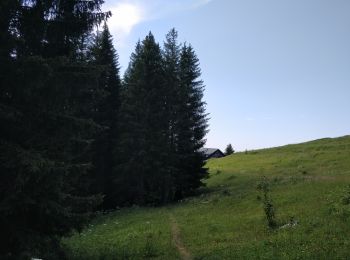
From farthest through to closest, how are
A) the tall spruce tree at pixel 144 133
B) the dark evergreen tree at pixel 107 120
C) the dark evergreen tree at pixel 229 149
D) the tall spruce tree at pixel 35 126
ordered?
the dark evergreen tree at pixel 229 149 → the dark evergreen tree at pixel 107 120 → the tall spruce tree at pixel 144 133 → the tall spruce tree at pixel 35 126

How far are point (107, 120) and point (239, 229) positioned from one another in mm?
25932

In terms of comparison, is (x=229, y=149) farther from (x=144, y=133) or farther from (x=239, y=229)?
(x=239, y=229)

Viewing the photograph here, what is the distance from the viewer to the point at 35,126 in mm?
14023

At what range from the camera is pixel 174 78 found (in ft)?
164

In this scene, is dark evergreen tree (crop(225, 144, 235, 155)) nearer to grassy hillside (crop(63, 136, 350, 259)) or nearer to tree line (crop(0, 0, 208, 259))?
grassy hillside (crop(63, 136, 350, 259))

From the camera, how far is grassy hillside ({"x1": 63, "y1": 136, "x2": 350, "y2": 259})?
16.9 metres

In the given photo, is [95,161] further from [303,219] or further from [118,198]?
[303,219]

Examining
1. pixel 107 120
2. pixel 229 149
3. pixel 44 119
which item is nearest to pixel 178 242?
pixel 44 119

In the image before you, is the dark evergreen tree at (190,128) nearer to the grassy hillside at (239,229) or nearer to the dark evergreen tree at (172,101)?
the dark evergreen tree at (172,101)

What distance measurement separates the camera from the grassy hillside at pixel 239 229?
1691 centimetres

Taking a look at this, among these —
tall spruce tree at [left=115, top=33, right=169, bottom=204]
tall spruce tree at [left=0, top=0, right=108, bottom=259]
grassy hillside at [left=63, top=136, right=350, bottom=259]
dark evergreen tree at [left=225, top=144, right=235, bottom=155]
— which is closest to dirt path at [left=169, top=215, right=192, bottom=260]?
grassy hillside at [left=63, top=136, right=350, bottom=259]

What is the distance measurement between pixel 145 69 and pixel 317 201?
1011 inches

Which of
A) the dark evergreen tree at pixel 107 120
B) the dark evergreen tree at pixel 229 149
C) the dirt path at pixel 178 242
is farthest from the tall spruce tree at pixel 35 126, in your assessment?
the dark evergreen tree at pixel 229 149

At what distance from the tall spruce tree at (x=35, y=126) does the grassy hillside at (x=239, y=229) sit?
4.81m
